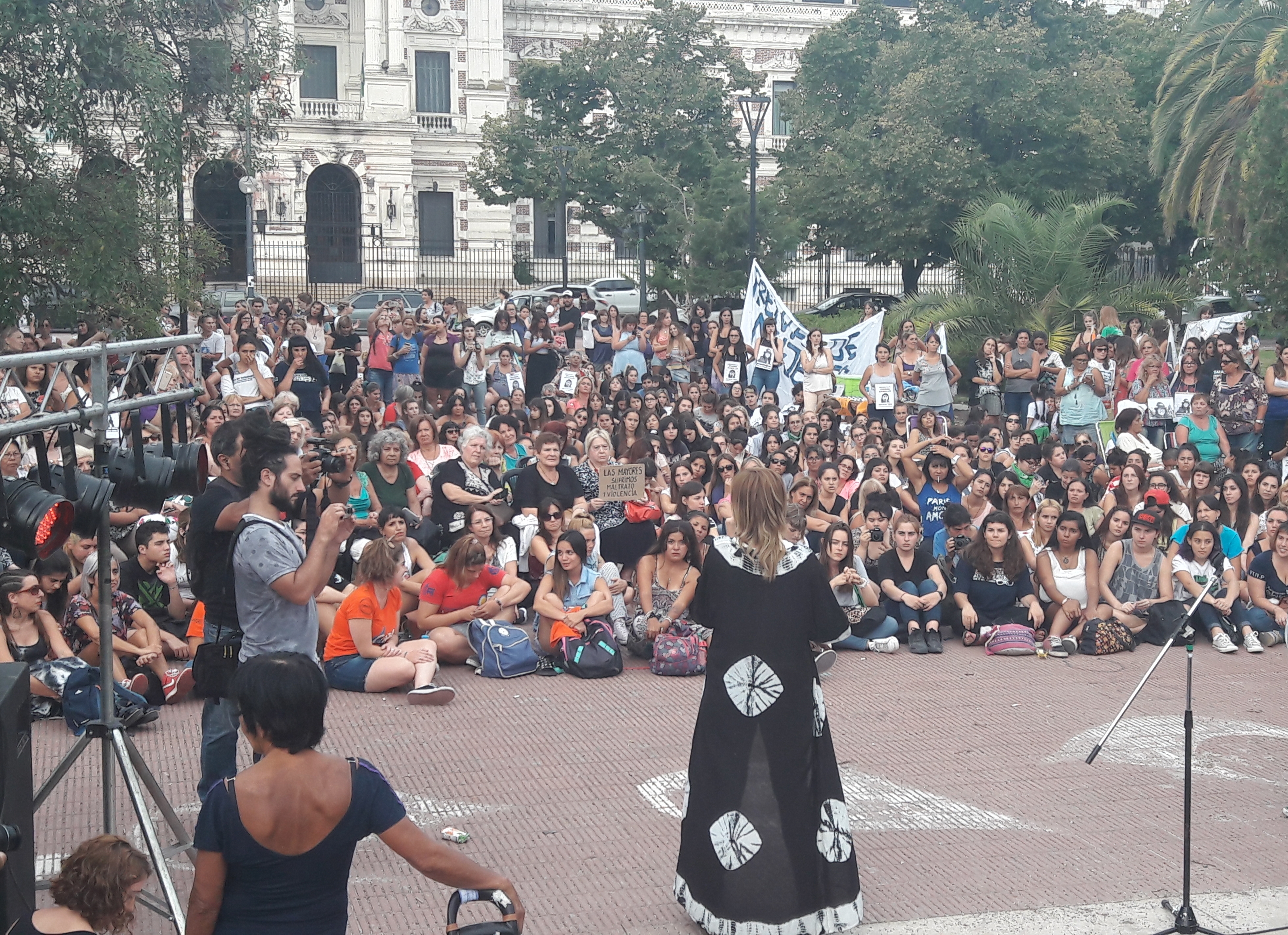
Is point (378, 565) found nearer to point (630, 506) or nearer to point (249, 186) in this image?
point (630, 506)

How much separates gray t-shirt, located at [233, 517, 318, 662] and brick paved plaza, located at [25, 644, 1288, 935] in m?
1.12

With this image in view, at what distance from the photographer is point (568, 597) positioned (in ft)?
31.6

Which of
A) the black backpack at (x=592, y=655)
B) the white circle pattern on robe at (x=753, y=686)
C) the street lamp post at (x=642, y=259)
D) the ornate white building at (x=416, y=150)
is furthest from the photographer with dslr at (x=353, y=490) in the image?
the ornate white building at (x=416, y=150)

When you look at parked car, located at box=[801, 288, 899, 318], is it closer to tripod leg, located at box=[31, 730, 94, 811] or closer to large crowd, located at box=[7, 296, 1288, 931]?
large crowd, located at box=[7, 296, 1288, 931]

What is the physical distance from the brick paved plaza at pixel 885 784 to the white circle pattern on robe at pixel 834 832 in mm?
490

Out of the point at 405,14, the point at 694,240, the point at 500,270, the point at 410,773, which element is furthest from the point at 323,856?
the point at 405,14

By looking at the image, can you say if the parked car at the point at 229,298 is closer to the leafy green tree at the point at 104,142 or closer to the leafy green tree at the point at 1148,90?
the leafy green tree at the point at 104,142

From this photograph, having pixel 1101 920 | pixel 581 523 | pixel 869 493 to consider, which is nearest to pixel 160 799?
pixel 1101 920

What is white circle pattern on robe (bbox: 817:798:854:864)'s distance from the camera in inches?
205

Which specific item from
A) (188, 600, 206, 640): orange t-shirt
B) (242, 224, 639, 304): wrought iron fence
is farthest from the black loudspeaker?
(242, 224, 639, 304): wrought iron fence

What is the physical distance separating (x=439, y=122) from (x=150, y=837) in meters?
49.9

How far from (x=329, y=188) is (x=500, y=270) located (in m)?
7.10

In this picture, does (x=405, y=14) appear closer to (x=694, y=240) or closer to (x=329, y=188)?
(x=329, y=188)

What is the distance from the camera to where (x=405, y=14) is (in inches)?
2023
